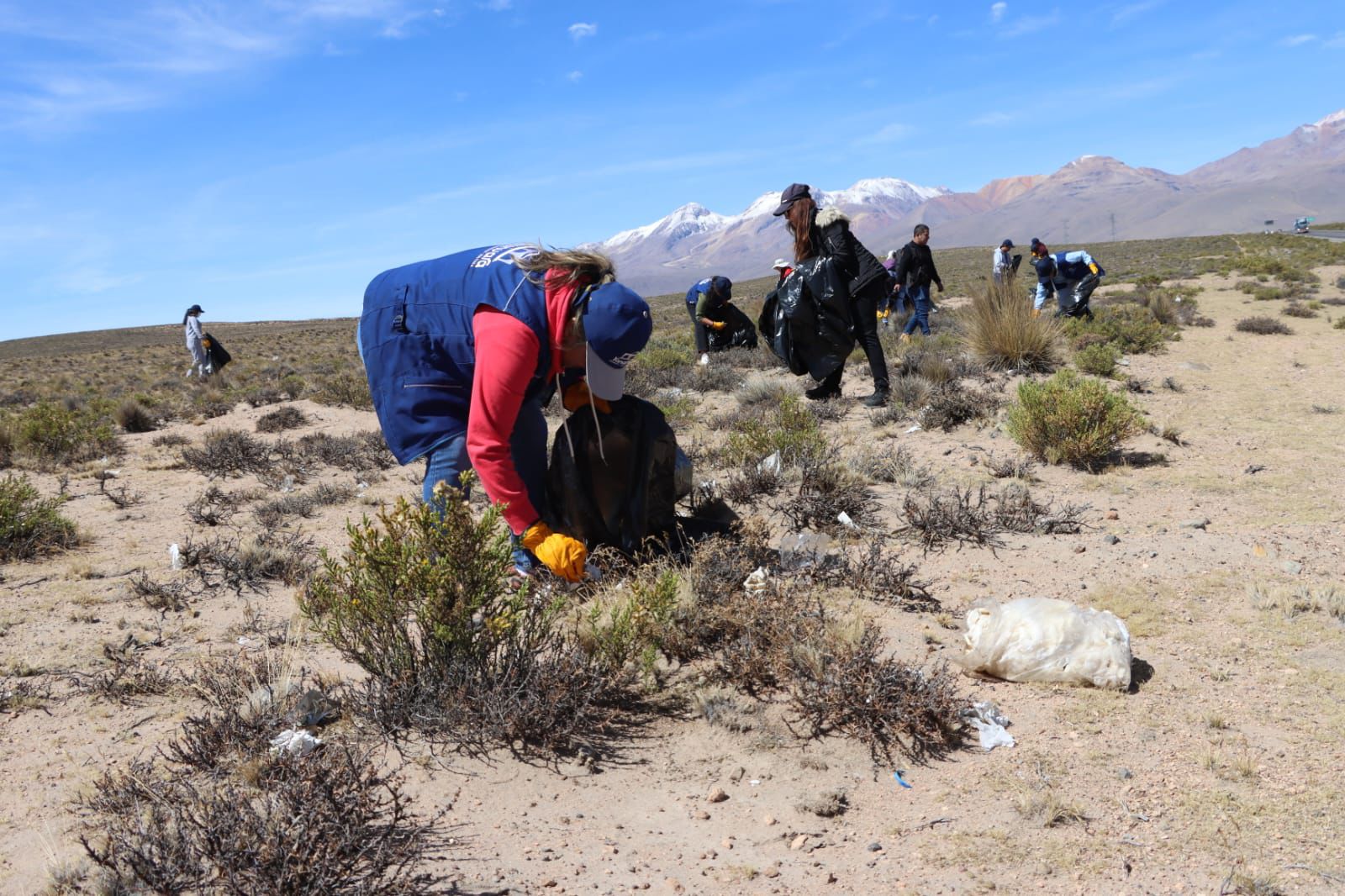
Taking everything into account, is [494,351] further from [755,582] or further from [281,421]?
[281,421]

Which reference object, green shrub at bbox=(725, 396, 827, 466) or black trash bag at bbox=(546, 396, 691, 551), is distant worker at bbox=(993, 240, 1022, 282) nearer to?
green shrub at bbox=(725, 396, 827, 466)

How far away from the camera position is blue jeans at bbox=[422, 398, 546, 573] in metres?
3.30

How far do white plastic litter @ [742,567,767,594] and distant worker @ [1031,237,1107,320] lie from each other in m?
9.17

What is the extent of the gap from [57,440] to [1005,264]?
11.8 metres

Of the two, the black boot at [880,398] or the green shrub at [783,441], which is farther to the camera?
the black boot at [880,398]

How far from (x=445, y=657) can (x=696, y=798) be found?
0.90m

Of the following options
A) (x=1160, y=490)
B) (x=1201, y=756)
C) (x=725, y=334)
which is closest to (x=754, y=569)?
(x=1201, y=756)

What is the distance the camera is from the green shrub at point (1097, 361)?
828 centimetres

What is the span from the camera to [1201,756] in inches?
97.7

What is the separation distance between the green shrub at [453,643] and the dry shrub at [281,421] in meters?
7.18

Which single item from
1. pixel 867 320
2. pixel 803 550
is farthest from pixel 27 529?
pixel 867 320

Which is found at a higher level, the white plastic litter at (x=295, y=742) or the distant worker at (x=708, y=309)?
the distant worker at (x=708, y=309)

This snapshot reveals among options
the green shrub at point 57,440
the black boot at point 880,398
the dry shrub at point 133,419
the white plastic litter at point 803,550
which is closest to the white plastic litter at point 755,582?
the white plastic litter at point 803,550

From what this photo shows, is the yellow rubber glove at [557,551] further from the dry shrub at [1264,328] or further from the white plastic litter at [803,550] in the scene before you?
the dry shrub at [1264,328]
